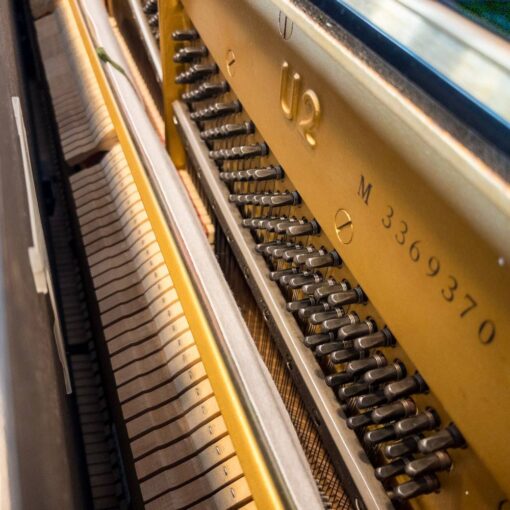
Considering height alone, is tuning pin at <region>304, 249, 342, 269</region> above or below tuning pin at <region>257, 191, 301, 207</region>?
below

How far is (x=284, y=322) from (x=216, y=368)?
0.62 feet

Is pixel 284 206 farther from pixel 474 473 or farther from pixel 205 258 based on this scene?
pixel 474 473

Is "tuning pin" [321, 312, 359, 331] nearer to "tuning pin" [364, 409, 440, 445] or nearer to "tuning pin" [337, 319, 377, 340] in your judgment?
"tuning pin" [337, 319, 377, 340]

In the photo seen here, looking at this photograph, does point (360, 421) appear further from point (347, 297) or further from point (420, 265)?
point (420, 265)

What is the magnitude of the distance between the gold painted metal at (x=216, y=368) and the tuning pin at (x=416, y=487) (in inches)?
7.0

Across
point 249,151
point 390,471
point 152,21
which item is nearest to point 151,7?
point 152,21

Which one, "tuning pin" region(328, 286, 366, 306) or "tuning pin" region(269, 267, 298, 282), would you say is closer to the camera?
"tuning pin" region(328, 286, 366, 306)

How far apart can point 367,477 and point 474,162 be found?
0.57 meters

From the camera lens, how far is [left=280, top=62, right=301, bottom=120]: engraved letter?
93 cm

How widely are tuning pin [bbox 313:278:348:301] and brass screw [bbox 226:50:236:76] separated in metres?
0.57

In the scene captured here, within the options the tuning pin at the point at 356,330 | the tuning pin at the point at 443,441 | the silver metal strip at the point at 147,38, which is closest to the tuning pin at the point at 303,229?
the tuning pin at the point at 356,330

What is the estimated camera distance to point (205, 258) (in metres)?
1.19

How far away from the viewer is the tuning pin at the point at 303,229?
1.04 m

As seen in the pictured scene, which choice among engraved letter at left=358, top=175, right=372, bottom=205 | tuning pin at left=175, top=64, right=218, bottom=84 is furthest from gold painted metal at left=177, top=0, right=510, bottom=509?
tuning pin at left=175, top=64, right=218, bottom=84
